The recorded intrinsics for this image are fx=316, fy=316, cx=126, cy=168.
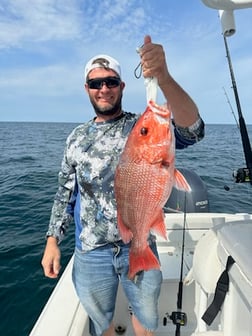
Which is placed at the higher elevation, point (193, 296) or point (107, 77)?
point (107, 77)

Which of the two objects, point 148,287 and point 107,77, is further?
point 148,287

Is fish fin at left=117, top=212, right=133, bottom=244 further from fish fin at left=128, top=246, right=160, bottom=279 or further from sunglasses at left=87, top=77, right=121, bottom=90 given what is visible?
sunglasses at left=87, top=77, right=121, bottom=90

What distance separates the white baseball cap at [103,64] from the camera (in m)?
2.05

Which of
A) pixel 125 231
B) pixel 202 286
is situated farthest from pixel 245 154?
pixel 125 231

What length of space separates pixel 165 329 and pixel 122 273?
134 cm

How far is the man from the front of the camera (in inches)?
83.2

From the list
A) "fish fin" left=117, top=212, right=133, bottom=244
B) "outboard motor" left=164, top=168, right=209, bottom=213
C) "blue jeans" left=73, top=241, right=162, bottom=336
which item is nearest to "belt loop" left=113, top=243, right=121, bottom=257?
"blue jeans" left=73, top=241, right=162, bottom=336

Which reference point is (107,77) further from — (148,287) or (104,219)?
(148,287)

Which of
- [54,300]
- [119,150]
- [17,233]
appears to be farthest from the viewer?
[17,233]

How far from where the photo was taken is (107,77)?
203 centimetres

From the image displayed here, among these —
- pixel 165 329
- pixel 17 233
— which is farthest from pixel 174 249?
pixel 17 233

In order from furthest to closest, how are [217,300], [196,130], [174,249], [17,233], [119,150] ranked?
1. [17,233]
2. [174,249]
3. [119,150]
4. [217,300]
5. [196,130]

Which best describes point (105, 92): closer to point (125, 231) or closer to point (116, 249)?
point (125, 231)

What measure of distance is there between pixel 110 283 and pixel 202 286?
0.66 m
